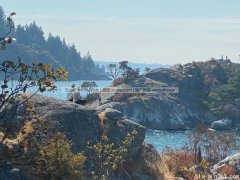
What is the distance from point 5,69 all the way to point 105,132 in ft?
42.5

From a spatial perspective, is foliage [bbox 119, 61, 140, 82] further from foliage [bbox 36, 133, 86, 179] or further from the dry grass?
foliage [bbox 36, 133, 86, 179]

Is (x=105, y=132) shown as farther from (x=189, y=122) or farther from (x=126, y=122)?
(x=189, y=122)

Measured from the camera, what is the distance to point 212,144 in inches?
1587

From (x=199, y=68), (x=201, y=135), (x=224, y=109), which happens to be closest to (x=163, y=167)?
(x=201, y=135)

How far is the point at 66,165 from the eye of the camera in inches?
495

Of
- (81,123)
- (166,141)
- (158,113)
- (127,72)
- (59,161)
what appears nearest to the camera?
(59,161)

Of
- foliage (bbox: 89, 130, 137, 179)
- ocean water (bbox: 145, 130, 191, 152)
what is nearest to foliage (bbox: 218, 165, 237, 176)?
foliage (bbox: 89, 130, 137, 179)

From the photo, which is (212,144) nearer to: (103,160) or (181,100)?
(103,160)

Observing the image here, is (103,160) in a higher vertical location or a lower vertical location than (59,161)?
lower

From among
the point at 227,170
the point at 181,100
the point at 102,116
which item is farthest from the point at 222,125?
the point at 102,116

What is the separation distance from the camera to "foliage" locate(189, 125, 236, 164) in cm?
3847

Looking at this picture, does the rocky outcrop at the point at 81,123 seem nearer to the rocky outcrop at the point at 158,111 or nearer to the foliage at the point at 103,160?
the foliage at the point at 103,160

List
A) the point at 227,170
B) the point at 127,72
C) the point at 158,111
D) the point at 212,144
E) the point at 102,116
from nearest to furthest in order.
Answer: the point at 102,116 < the point at 227,170 < the point at 212,144 < the point at 158,111 < the point at 127,72

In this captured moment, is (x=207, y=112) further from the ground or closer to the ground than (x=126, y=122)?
closer to the ground
